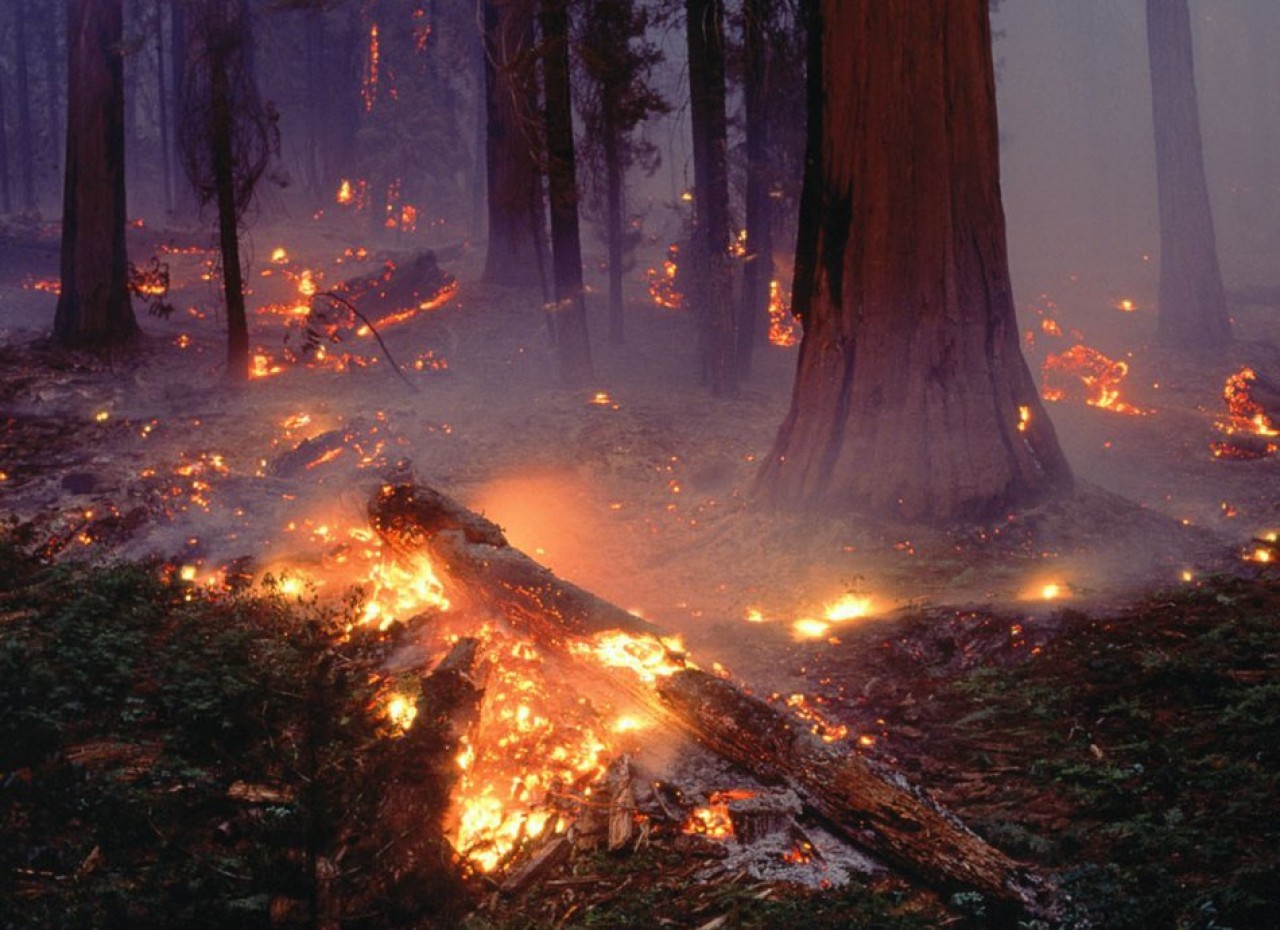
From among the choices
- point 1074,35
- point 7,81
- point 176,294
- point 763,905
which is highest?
point 1074,35

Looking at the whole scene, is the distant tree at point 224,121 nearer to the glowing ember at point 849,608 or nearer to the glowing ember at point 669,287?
the glowing ember at point 669,287

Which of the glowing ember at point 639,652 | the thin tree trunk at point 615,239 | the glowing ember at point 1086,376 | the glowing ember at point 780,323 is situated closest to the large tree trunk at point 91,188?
the thin tree trunk at point 615,239

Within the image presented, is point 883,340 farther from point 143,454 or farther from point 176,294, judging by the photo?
point 176,294

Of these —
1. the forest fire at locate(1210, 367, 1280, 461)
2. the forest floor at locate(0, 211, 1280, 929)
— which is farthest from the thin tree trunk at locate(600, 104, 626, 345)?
the forest fire at locate(1210, 367, 1280, 461)

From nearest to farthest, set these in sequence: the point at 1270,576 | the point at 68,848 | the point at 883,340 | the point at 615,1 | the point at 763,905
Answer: the point at 763,905
the point at 68,848
the point at 1270,576
the point at 883,340
the point at 615,1

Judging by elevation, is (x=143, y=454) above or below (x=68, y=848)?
above

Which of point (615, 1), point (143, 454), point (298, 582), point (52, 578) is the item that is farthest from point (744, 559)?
point (615, 1)

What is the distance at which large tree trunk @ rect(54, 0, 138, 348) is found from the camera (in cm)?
1559

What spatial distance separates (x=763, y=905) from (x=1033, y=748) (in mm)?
1827

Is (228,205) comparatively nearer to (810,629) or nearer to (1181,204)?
(810,629)

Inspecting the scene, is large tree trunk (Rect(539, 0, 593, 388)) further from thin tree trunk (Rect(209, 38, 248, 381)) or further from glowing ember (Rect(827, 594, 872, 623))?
glowing ember (Rect(827, 594, 872, 623))

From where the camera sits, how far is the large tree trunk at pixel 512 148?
43.8 ft

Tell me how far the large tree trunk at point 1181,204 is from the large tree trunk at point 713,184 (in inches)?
400

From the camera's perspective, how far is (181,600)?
722 centimetres
